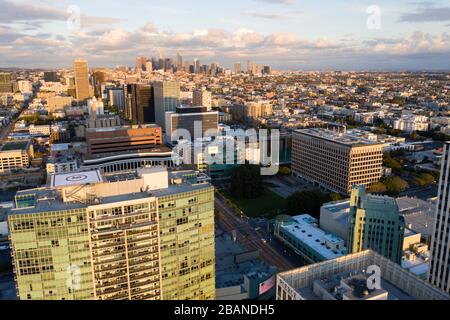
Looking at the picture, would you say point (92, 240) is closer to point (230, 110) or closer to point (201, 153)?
point (201, 153)

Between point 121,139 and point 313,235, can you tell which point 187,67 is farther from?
point 313,235

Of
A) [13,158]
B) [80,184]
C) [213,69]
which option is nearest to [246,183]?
[80,184]

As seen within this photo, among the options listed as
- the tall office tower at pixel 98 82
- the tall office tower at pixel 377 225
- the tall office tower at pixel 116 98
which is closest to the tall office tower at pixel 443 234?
the tall office tower at pixel 377 225

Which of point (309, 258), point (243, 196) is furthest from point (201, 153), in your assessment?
point (309, 258)

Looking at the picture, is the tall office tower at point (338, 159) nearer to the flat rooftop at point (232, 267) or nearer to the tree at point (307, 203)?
the tree at point (307, 203)

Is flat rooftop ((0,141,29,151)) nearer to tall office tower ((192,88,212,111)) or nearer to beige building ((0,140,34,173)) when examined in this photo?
beige building ((0,140,34,173))

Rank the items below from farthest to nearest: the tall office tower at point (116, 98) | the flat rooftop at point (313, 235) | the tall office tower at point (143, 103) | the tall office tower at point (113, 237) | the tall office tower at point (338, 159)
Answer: the tall office tower at point (116, 98)
the tall office tower at point (143, 103)
the tall office tower at point (338, 159)
the flat rooftop at point (313, 235)
the tall office tower at point (113, 237)
